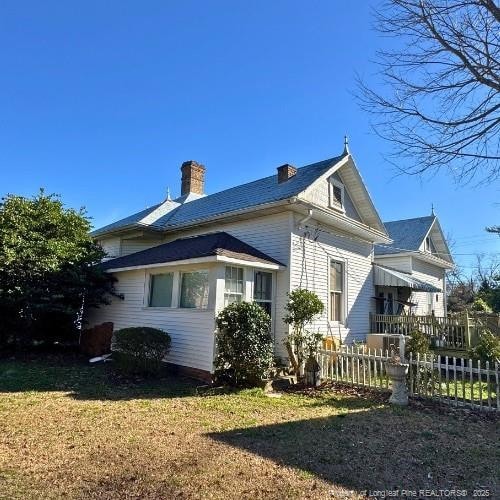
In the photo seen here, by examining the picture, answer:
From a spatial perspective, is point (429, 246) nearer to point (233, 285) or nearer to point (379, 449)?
point (233, 285)

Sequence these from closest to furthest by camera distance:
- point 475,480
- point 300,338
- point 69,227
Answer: point 475,480, point 300,338, point 69,227

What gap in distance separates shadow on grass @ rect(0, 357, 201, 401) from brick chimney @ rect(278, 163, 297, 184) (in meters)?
7.55

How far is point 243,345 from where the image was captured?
852 centimetres

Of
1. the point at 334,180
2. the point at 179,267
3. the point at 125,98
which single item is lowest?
the point at 179,267

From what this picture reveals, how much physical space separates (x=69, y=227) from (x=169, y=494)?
1140 centimetres

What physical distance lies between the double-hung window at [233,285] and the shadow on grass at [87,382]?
2202 millimetres

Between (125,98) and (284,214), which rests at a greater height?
(125,98)

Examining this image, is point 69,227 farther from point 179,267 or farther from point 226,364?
point 226,364

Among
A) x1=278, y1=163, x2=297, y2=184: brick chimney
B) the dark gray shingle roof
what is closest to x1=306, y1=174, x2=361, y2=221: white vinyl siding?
x1=278, y1=163, x2=297, y2=184: brick chimney

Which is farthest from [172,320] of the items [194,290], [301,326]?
[301,326]

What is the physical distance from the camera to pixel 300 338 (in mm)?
9508

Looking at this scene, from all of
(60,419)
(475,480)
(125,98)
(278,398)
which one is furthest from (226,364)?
(125,98)

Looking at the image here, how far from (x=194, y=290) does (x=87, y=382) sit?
3.32 metres

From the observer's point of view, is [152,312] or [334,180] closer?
[152,312]
